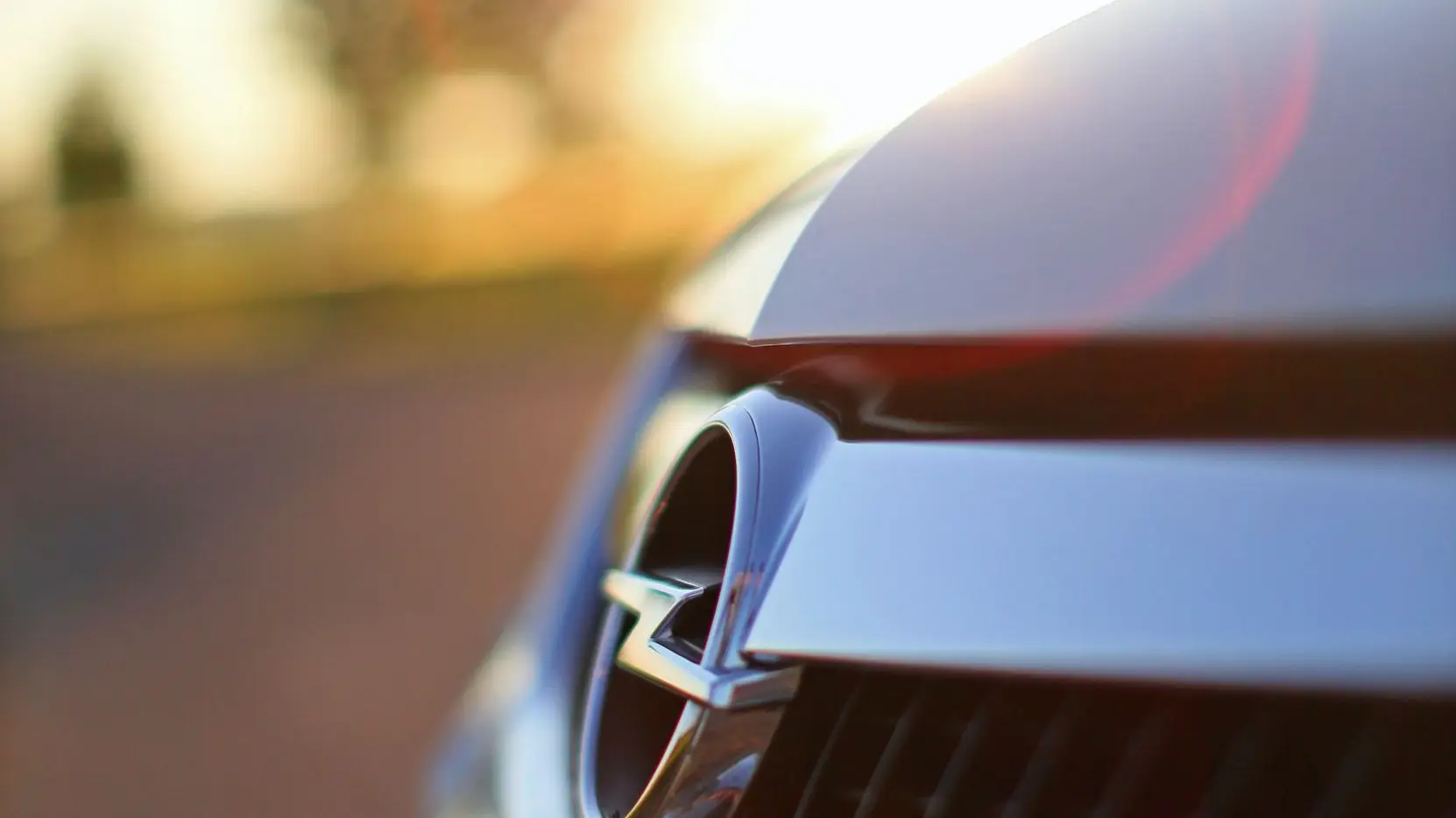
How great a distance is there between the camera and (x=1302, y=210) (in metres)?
0.83

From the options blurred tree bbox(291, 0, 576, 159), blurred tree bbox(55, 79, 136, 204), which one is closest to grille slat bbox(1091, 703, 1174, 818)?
blurred tree bbox(55, 79, 136, 204)

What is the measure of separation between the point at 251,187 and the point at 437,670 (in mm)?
19231

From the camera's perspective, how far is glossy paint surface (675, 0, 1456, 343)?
805 millimetres

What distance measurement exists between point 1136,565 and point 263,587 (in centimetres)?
467

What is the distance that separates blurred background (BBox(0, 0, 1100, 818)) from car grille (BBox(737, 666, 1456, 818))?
58 centimetres

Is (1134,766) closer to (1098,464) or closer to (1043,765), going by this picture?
(1043,765)

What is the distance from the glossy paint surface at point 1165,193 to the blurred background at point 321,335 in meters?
0.18

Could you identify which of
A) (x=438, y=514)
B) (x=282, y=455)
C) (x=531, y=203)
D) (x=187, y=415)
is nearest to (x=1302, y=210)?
(x=438, y=514)

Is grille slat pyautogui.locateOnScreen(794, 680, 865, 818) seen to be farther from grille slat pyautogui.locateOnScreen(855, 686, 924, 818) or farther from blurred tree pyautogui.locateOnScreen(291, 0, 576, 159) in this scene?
blurred tree pyautogui.locateOnScreen(291, 0, 576, 159)

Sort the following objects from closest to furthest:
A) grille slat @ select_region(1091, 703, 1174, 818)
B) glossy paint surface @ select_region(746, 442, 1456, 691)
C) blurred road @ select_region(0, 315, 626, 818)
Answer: glossy paint surface @ select_region(746, 442, 1456, 691), grille slat @ select_region(1091, 703, 1174, 818), blurred road @ select_region(0, 315, 626, 818)

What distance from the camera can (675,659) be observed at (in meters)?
1.03

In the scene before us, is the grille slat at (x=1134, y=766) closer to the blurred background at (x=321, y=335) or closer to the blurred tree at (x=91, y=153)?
the blurred background at (x=321, y=335)

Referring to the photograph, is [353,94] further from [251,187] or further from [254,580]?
[254,580]

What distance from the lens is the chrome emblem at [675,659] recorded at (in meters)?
0.93
